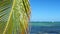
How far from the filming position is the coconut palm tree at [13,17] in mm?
3423

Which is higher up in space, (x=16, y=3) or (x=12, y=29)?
(x=16, y=3)

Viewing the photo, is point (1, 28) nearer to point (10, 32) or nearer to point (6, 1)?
point (10, 32)

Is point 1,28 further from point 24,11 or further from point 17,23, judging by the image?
point 24,11

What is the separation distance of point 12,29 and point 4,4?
1.42 feet

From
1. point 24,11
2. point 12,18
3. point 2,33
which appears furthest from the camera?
point 24,11

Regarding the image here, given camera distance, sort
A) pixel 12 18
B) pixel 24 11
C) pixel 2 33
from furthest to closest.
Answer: pixel 24 11, pixel 12 18, pixel 2 33

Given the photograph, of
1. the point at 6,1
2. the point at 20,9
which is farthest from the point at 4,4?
the point at 20,9

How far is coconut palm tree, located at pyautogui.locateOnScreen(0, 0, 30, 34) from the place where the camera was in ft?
11.2

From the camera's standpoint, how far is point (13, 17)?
3564 millimetres

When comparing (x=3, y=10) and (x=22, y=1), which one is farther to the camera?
(x=22, y=1)

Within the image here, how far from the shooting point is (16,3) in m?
3.73

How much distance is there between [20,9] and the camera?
3.74m

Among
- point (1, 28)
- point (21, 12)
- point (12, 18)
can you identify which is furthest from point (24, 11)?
point (1, 28)

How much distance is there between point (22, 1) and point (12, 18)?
0.50m
